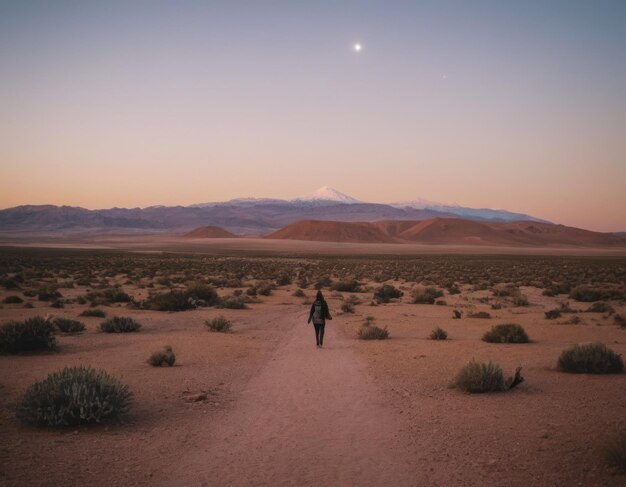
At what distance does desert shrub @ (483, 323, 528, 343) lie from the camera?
1517cm

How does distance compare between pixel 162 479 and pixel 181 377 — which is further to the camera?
pixel 181 377

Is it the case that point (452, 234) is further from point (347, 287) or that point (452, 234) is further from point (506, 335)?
point (506, 335)

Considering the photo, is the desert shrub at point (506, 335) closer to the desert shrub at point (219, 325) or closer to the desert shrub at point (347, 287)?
the desert shrub at point (219, 325)

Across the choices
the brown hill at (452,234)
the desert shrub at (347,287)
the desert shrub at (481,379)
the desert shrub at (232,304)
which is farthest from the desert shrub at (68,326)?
the brown hill at (452,234)

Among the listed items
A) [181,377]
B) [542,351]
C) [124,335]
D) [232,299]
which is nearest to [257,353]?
[181,377]

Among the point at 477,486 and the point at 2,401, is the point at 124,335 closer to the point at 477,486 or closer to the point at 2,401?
the point at 2,401

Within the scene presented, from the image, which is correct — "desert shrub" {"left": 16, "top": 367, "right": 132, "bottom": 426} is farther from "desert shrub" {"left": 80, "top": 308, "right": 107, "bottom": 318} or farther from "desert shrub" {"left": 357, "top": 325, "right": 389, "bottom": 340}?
"desert shrub" {"left": 80, "top": 308, "right": 107, "bottom": 318}

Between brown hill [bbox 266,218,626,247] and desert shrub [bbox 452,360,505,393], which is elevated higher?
brown hill [bbox 266,218,626,247]

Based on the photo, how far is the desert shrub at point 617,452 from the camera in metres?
5.77

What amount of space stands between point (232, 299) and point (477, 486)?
20.2m

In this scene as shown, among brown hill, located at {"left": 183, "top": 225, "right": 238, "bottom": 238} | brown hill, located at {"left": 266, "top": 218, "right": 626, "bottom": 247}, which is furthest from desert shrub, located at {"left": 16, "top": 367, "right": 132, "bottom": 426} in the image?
brown hill, located at {"left": 183, "top": 225, "right": 238, "bottom": 238}

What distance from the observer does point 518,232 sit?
559 ft

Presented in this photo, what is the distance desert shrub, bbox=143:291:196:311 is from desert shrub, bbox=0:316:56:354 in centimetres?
899

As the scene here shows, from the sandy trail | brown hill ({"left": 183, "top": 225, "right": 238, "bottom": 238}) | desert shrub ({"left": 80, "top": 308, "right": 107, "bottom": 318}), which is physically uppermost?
brown hill ({"left": 183, "top": 225, "right": 238, "bottom": 238})
